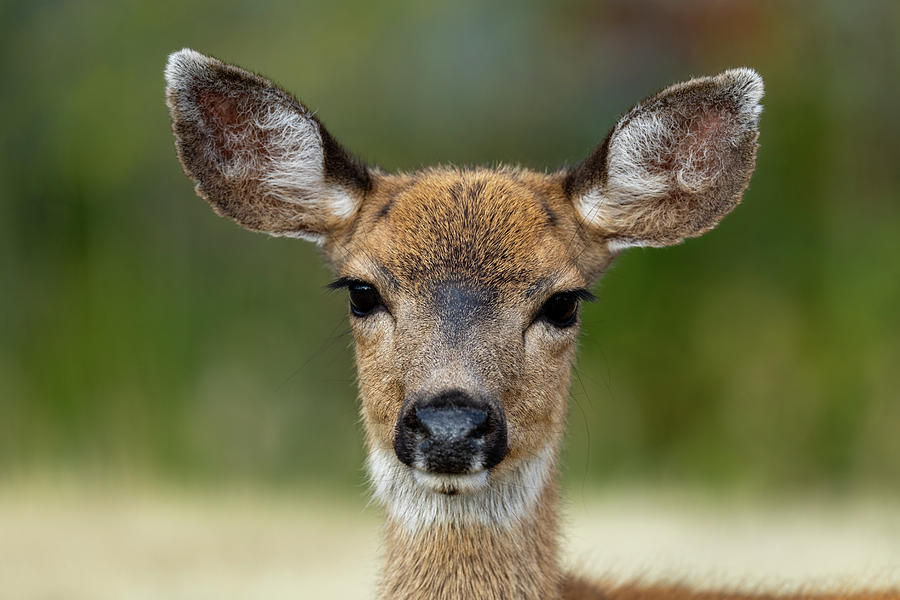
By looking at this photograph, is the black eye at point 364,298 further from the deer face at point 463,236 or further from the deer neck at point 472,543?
the deer neck at point 472,543

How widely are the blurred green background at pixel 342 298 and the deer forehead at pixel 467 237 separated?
216 inches

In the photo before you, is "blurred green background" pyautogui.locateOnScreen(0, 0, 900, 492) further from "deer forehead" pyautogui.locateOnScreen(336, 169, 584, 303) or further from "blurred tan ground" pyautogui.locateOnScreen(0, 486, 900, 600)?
"deer forehead" pyautogui.locateOnScreen(336, 169, 584, 303)

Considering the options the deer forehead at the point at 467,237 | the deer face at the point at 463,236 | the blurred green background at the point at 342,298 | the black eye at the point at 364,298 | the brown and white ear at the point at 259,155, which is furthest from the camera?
the blurred green background at the point at 342,298

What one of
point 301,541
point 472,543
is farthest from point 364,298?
point 301,541

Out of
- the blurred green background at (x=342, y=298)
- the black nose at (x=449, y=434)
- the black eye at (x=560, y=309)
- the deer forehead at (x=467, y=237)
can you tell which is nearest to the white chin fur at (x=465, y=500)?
the black nose at (x=449, y=434)

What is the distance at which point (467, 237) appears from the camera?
486 cm

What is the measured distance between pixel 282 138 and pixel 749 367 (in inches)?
263

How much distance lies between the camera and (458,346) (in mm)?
4469

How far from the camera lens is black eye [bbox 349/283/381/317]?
4.89 m

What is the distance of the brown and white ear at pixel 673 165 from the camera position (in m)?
5.00

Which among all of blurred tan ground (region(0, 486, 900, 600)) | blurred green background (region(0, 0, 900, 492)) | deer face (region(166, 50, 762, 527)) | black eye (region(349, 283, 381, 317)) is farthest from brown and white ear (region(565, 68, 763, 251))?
blurred green background (region(0, 0, 900, 492))

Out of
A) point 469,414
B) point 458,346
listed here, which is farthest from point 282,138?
point 469,414

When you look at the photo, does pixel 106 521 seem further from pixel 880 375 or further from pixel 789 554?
pixel 880 375

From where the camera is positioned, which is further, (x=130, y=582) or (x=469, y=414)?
(x=130, y=582)
